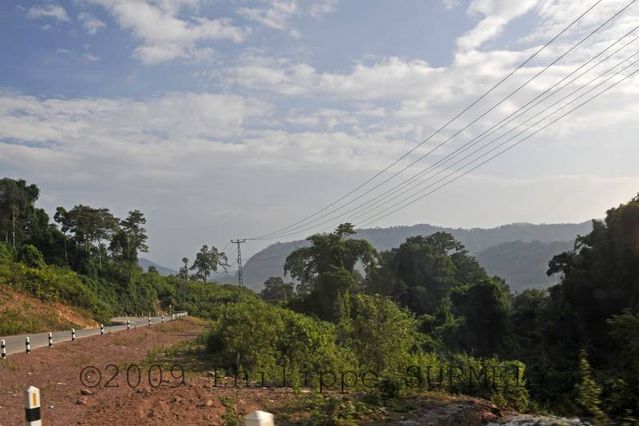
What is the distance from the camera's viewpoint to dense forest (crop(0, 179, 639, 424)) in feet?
44.5

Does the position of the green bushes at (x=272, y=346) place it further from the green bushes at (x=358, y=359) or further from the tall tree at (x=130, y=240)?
the tall tree at (x=130, y=240)

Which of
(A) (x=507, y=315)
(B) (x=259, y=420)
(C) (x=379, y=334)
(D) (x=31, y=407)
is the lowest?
(A) (x=507, y=315)

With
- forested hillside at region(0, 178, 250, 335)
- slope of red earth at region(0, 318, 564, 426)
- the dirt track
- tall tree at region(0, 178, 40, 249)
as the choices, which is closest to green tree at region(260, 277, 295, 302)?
forested hillside at region(0, 178, 250, 335)

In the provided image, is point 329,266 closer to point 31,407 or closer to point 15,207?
point 15,207

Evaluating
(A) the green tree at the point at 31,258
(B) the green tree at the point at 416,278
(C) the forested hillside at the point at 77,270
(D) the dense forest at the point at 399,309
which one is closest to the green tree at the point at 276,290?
(D) the dense forest at the point at 399,309

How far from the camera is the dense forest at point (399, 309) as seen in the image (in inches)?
534

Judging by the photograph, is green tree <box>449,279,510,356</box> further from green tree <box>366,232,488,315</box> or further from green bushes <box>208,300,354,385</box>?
green bushes <box>208,300,354,385</box>

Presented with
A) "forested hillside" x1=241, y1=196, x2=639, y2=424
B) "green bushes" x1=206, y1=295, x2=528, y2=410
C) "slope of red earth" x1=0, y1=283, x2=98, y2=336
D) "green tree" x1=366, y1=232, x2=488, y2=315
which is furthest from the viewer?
"green tree" x1=366, y1=232, x2=488, y2=315

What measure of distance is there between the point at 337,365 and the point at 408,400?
4314 mm

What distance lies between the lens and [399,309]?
17062 millimetres

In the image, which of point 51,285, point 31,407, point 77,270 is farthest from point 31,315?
point 31,407

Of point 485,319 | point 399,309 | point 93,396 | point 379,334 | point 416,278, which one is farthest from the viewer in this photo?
point 416,278

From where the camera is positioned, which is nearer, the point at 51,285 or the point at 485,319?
the point at 51,285

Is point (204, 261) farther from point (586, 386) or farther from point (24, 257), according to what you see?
point (586, 386)
